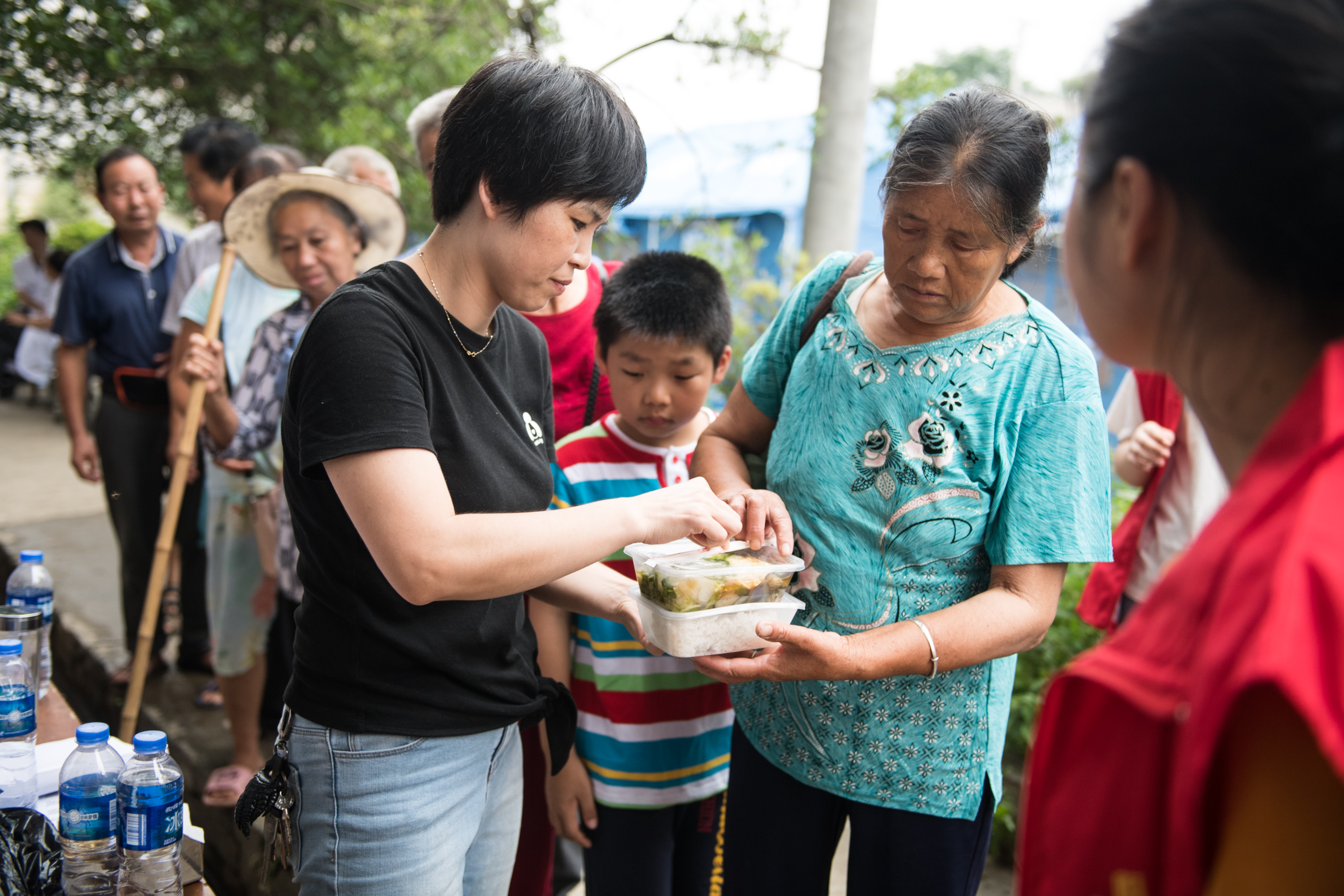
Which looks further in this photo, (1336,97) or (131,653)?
(131,653)

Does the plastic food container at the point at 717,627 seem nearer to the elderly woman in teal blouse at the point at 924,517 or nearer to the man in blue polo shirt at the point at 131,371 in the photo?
the elderly woman in teal blouse at the point at 924,517

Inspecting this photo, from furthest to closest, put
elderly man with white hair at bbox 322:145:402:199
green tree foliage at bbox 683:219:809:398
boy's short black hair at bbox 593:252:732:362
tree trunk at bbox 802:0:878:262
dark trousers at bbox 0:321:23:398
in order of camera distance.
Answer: dark trousers at bbox 0:321:23:398 < green tree foliage at bbox 683:219:809:398 < tree trunk at bbox 802:0:878:262 < elderly man with white hair at bbox 322:145:402:199 < boy's short black hair at bbox 593:252:732:362

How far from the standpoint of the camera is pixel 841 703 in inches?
69.2

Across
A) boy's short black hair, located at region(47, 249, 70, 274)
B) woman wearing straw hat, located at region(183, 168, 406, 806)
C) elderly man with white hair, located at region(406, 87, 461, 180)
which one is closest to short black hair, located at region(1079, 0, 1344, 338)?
elderly man with white hair, located at region(406, 87, 461, 180)

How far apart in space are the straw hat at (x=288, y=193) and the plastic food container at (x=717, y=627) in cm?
171

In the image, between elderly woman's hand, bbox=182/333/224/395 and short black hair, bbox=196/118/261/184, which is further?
short black hair, bbox=196/118/261/184

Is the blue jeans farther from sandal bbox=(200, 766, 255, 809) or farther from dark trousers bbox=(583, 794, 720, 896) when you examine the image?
sandal bbox=(200, 766, 255, 809)

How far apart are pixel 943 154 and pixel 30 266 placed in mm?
11342

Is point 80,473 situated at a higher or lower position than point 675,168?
lower

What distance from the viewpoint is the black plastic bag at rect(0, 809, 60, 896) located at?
1521 mm

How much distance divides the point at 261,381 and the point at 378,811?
6.97 feet

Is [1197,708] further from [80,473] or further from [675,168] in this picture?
[675,168]

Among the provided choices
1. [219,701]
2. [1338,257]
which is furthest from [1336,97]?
[219,701]

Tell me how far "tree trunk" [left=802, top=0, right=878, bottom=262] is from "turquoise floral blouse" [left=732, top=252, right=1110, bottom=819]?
106 inches
